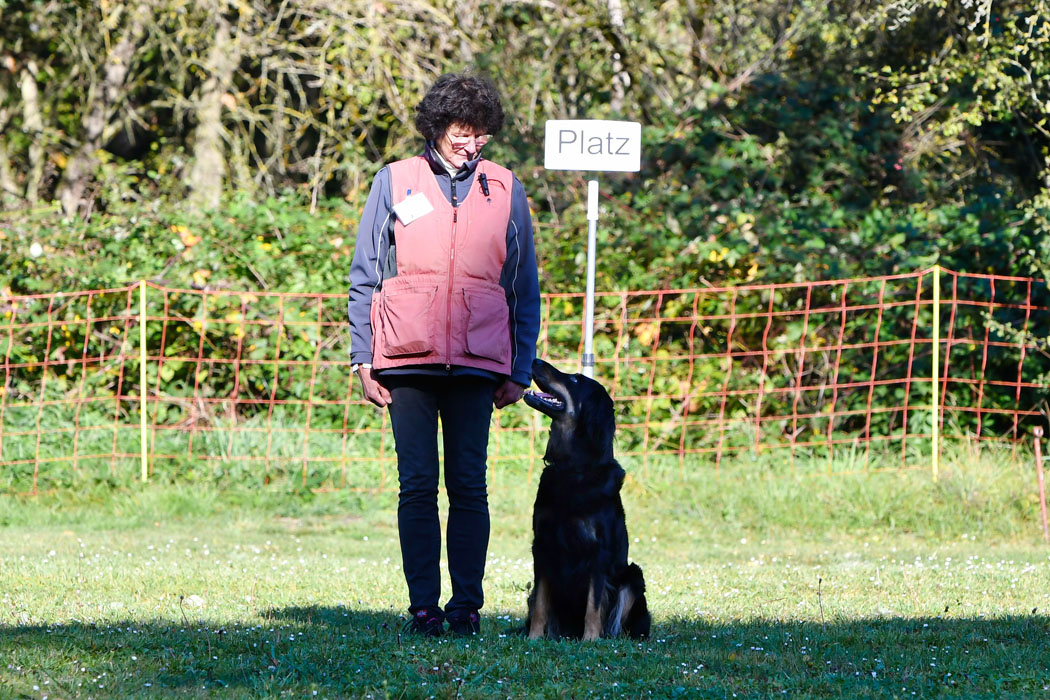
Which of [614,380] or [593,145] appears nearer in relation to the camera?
[593,145]

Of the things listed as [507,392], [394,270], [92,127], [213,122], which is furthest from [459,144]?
[92,127]

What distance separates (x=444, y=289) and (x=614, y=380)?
18.5 feet

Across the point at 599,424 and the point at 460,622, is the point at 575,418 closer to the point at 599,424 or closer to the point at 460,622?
the point at 599,424

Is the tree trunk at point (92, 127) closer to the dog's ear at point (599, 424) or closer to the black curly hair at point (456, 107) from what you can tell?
the black curly hair at point (456, 107)

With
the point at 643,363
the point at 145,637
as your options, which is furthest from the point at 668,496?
the point at 145,637

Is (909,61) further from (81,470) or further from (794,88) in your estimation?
(81,470)

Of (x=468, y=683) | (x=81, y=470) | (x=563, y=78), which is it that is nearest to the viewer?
(x=468, y=683)

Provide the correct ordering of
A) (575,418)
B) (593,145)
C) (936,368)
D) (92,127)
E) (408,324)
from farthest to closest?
(92,127) → (936,368) → (593,145) → (575,418) → (408,324)

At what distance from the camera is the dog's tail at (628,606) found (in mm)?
4148

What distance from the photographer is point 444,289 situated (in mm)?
3844

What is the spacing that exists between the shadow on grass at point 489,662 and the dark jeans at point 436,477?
23cm

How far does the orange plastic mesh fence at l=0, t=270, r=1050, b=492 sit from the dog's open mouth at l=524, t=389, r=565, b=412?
4.68m

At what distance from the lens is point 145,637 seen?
12.7 ft

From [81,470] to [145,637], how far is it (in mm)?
5224
